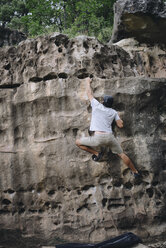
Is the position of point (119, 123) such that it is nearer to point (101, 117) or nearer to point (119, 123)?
point (119, 123)

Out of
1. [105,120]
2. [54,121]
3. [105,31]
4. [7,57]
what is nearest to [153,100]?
[105,120]

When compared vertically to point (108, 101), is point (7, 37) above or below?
above

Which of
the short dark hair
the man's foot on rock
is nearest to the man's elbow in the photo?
the short dark hair

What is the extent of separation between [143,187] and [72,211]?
160 centimetres


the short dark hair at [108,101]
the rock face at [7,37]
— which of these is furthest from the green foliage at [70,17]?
the short dark hair at [108,101]

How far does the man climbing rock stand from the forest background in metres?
8.50

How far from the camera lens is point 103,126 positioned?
5.71 metres

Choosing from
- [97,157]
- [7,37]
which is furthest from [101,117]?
[7,37]

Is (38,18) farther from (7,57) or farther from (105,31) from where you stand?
(7,57)

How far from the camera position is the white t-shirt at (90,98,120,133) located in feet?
18.6

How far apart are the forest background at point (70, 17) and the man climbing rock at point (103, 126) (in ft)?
27.9

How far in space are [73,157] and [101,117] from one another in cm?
109

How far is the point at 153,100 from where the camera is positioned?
6180 mm

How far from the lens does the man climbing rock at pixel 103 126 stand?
5.69 meters
